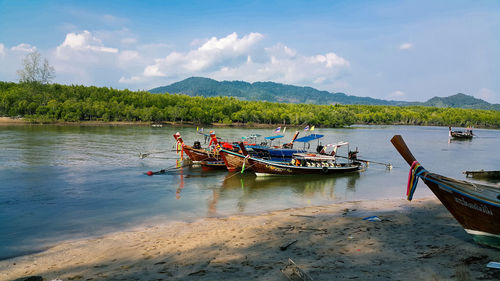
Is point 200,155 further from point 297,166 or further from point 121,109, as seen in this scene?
point 121,109

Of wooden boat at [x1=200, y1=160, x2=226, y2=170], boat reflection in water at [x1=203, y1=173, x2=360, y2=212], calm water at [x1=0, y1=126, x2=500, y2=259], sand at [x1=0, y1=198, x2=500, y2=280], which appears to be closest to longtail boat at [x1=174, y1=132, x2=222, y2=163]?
wooden boat at [x1=200, y1=160, x2=226, y2=170]

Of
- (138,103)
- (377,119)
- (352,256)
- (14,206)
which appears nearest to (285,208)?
(352,256)

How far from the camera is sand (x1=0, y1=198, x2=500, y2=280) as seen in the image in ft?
25.5

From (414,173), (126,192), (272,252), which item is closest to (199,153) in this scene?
(126,192)

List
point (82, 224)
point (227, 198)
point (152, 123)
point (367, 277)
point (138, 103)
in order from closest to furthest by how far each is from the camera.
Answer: point (367, 277) → point (82, 224) → point (227, 198) → point (152, 123) → point (138, 103)

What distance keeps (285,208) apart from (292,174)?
29.8 ft

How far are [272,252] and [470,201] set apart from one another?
18.7 ft

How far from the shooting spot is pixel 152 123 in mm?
108750

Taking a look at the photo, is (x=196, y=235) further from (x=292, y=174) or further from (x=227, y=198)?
(x=292, y=174)

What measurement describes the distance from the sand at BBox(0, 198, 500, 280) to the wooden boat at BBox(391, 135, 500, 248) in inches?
22.0

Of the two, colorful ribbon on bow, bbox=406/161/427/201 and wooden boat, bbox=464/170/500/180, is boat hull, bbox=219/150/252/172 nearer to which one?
colorful ribbon on bow, bbox=406/161/427/201

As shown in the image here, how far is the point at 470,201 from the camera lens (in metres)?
8.44

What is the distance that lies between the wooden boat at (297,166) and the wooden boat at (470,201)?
15.6m

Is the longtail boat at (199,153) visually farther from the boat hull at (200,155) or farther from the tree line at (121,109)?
the tree line at (121,109)
